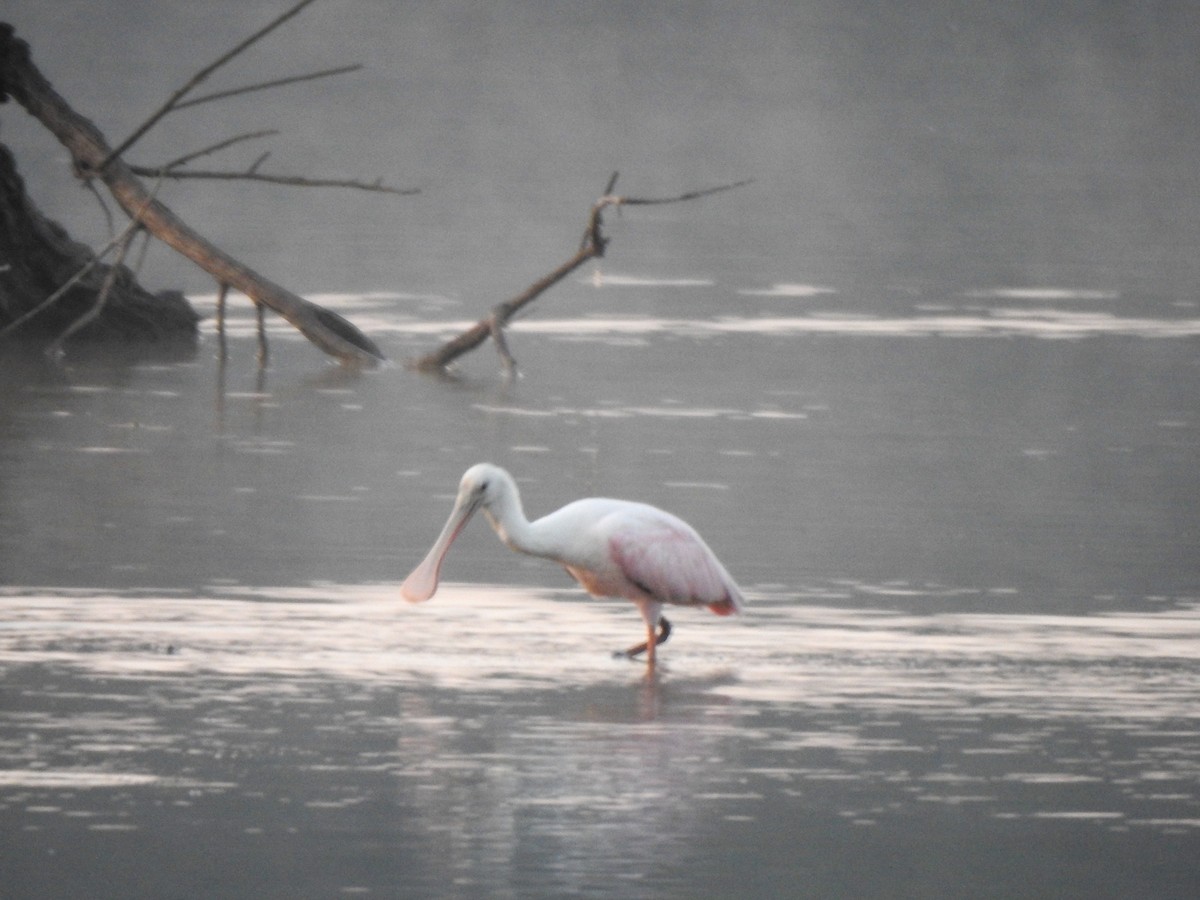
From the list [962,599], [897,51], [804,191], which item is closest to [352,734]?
[962,599]

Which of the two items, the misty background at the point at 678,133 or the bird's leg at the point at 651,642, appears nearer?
the bird's leg at the point at 651,642

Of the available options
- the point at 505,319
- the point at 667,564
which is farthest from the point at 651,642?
the point at 505,319

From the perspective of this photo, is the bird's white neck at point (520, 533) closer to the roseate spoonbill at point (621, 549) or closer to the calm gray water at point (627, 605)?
the roseate spoonbill at point (621, 549)

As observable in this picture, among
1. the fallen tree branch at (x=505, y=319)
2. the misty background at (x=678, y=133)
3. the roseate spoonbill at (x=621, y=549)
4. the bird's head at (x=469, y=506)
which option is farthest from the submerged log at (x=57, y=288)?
the roseate spoonbill at (x=621, y=549)

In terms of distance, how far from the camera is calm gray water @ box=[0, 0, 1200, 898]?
6355mm

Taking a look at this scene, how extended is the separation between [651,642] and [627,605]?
45.3 inches

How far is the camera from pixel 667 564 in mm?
8555

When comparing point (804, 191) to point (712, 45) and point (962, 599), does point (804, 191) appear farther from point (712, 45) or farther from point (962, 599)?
point (962, 599)

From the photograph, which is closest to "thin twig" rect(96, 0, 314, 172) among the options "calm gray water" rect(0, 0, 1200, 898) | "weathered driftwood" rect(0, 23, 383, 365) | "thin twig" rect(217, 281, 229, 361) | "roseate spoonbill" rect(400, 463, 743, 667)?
"weathered driftwood" rect(0, 23, 383, 365)

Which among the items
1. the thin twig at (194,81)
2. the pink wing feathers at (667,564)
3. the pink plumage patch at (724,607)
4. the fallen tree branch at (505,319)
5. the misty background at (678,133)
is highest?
the misty background at (678,133)

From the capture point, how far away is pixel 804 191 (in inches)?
1393

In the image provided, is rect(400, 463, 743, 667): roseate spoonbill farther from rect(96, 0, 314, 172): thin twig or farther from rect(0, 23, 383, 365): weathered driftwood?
rect(0, 23, 383, 365): weathered driftwood

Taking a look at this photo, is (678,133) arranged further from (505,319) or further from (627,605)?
(627,605)

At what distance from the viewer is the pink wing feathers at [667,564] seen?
855cm
